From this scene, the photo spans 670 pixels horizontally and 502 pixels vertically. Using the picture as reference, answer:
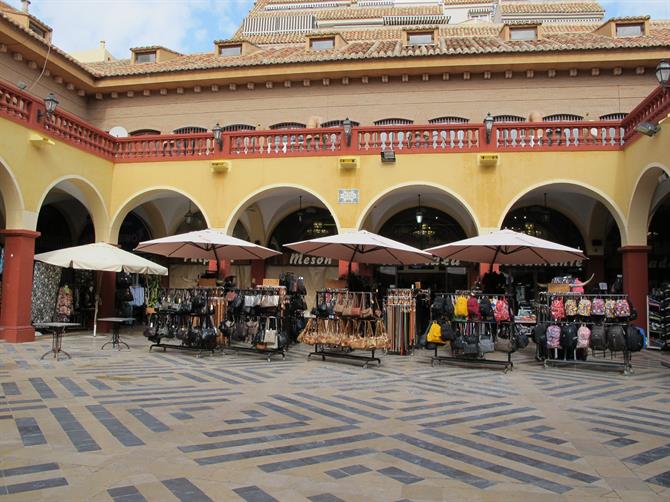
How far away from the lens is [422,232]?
1800 cm

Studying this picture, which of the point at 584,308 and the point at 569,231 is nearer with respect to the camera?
the point at 584,308

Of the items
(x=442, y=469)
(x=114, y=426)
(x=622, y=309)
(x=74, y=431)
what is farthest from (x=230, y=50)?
(x=442, y=469)

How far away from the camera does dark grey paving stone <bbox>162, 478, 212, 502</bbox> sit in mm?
3543

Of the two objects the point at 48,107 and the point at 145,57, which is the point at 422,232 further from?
the point at 145,57

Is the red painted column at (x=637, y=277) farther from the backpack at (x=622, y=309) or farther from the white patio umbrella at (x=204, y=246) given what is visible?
the white patio umbrella at (x=204, y=246)

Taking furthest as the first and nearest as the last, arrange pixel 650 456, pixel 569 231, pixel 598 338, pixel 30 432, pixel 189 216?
1. pixel 189 216
2. pixel 569 231
3. pixel 598 338
4. pixel 30 432
5. pixel 650 456

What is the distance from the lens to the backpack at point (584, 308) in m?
9.41

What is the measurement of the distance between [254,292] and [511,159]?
763 cm

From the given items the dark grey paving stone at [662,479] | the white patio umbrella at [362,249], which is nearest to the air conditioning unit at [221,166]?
the white patio umbrella at [362,249]

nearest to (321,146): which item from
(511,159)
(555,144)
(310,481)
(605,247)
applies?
(511,159)

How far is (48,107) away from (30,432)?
10.3 m

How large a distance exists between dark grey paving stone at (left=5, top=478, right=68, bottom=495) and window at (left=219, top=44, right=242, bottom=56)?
1943 cm

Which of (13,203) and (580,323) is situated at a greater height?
(13,203)

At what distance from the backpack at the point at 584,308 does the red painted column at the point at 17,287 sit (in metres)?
11.8
